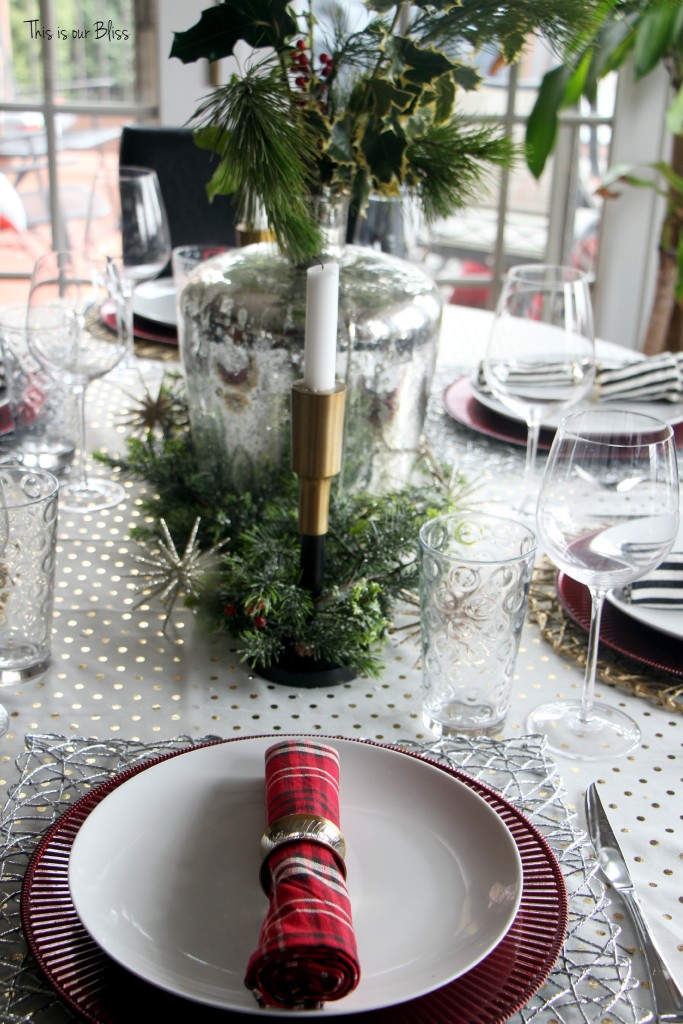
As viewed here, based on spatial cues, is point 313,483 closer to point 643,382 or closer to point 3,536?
point 3,536

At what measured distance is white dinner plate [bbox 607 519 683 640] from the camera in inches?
31.0

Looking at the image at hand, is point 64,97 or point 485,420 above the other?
point 64,97

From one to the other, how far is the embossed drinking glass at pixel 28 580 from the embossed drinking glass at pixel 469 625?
0.27m

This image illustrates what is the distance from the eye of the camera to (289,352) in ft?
2.88

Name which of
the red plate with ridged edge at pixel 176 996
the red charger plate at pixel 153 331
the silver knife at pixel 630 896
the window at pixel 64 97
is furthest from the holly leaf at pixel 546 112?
the red plate with ridged edge at pixel 176 996

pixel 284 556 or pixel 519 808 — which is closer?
pixel 519 808

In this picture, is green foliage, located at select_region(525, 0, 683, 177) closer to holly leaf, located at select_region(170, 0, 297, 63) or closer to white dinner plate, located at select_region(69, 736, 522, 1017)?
holly leaf, located at select_region(170, 0, 297, 63)

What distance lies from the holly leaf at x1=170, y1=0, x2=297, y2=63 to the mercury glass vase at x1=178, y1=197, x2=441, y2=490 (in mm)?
141

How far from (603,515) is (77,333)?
1.96 ft

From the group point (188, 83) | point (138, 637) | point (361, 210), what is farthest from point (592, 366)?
point (188, 83)

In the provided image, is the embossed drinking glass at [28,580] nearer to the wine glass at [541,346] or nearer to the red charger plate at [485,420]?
the wine glass at [541,346]

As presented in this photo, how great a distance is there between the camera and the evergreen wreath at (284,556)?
0.77 m

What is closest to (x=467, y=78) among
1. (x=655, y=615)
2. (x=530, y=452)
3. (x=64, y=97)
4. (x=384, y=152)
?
(x=384, y=152)

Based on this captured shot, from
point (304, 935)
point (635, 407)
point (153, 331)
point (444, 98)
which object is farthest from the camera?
point (153, 331)
